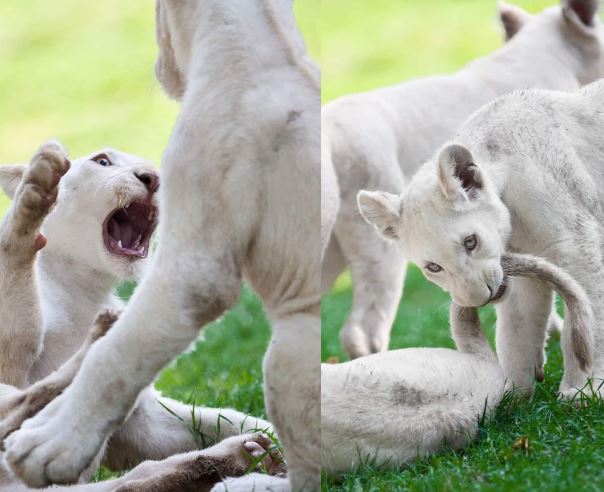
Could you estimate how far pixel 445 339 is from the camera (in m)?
5.33

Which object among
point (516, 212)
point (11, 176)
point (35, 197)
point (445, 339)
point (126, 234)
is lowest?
point (445, 339)

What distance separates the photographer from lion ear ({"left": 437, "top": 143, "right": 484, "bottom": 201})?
3.57m

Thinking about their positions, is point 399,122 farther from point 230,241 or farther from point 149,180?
point 230,241

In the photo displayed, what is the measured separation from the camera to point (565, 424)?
10.8ft

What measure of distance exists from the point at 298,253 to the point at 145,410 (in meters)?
1.18

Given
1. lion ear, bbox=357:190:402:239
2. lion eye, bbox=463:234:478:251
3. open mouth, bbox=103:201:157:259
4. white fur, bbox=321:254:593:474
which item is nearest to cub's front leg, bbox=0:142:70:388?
open mouth, bbox=103:201:157:259

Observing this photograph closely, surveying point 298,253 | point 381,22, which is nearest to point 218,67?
point 298,253

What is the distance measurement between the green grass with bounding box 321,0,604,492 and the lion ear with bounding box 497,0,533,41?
1.66m

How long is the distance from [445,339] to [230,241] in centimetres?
309

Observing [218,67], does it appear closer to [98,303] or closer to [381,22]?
[98,303]

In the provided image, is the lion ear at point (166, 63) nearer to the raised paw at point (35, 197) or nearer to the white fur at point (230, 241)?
the white fur at point (230, 241)

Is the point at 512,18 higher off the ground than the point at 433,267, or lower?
lower

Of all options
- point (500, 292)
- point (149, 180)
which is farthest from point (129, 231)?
point (500, 292)

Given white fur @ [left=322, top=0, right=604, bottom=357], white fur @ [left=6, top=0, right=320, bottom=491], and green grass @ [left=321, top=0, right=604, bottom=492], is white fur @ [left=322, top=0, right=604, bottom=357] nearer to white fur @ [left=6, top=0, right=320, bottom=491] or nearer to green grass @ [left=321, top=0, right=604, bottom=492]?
green grass @ [left=321, top=0, right=604, bottom=492]
